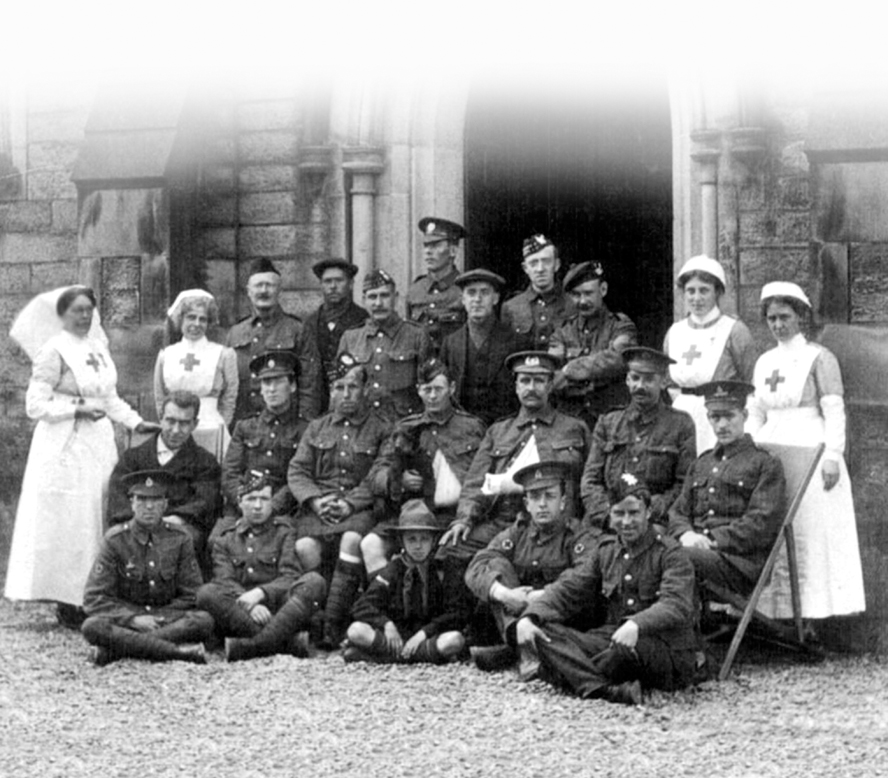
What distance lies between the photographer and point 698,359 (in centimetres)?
869

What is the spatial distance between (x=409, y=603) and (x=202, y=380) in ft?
6.42

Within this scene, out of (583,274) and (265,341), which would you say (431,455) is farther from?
Result: (265,341)

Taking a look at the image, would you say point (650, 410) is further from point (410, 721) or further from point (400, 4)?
point (400, 4)

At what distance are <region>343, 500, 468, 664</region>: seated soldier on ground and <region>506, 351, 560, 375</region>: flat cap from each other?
31.3 inches

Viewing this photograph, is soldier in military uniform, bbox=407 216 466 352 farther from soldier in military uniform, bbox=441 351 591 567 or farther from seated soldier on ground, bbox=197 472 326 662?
seated soldier on ground, bbox=197 472 326 662

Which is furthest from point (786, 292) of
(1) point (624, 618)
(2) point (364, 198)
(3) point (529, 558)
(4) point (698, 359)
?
(2) point (364, 198)

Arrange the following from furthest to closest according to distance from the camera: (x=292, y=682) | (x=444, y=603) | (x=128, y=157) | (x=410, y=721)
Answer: (x=128, y=157) → (x=444, y=603) → (x=292, y=682) → (x=410, y=721)

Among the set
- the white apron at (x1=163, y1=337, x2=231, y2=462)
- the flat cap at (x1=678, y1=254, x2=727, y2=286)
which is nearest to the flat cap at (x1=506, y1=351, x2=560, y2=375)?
the flat cap at (x1=678, y1=254, x2=727, y2=286)

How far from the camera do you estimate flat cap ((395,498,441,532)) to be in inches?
322

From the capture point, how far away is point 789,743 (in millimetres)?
6402

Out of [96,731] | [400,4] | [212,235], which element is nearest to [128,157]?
[212,235]

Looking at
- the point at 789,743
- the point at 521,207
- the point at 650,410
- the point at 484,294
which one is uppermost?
the point at 521,207

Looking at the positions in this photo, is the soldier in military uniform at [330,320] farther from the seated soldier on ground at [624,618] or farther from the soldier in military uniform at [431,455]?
the seated soldier on ground at [624,618]

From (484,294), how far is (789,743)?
322 centimetres
